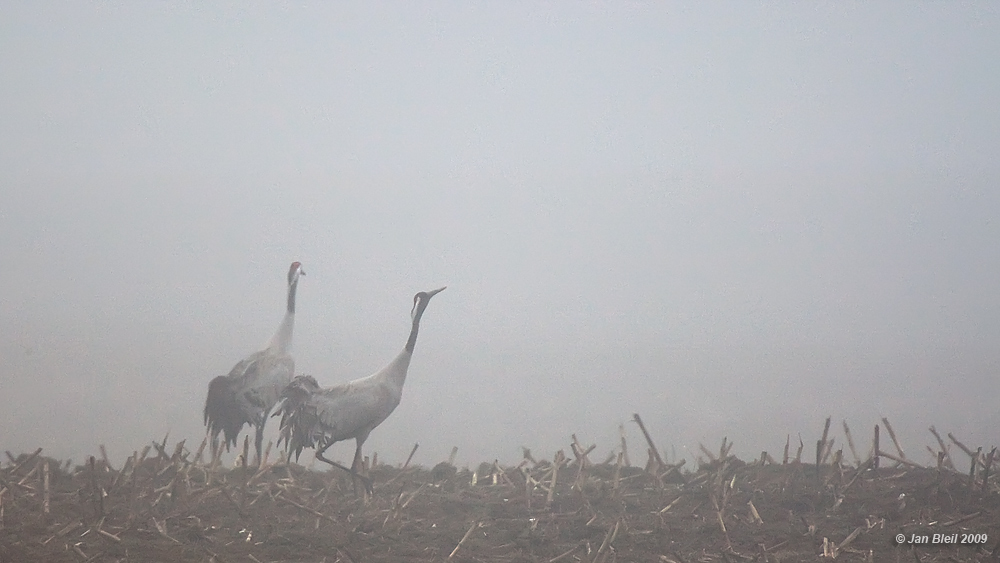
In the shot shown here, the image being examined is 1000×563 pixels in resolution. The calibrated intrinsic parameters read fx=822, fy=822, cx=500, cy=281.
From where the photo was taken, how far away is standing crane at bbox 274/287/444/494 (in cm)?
445

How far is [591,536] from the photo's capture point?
3.22m

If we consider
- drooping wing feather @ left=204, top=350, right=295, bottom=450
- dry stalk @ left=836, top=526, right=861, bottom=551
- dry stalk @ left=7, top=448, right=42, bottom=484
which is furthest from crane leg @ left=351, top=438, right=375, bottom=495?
dry stalk @ left=836, top=526, right=861, bottom=551

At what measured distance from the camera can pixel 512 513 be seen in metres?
3.45

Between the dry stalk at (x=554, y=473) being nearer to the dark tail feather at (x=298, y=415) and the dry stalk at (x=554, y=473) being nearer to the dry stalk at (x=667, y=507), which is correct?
the dry stalk at (x=667, y=507)

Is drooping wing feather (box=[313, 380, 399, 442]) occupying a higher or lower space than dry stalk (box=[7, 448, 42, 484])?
higher

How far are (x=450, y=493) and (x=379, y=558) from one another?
33.5 inches

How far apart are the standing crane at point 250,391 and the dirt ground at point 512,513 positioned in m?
0.93

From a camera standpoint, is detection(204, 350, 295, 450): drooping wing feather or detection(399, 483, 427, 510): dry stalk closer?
detection(399, 483, 427, 510): dry stalk

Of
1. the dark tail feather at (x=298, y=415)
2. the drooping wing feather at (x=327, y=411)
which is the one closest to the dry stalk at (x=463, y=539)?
the drooping wing feather at (x=327, y=411)

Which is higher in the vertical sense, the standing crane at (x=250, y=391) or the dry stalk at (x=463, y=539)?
the standing crane at (x=250, y=391)

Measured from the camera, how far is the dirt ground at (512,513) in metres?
3.00

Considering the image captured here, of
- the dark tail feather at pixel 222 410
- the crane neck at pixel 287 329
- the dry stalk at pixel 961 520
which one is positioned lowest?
the dry stalk at pixel 961 520

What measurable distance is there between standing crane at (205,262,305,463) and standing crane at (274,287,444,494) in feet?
1.67

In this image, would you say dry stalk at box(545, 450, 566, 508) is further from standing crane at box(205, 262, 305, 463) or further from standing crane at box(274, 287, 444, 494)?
standing crane at box(205, 262, 305, 463)
